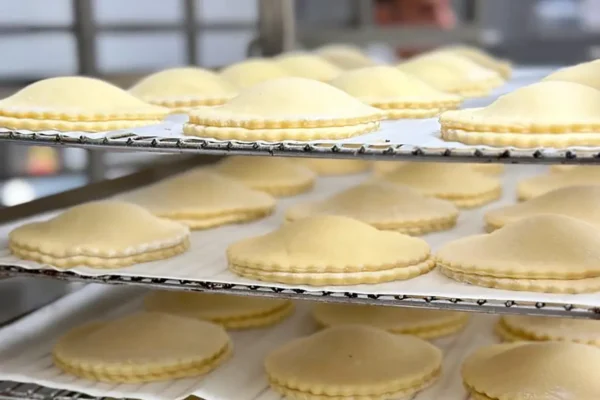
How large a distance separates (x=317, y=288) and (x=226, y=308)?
26.3 inches

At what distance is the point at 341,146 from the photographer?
145 centimetres

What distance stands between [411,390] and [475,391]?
0.40 feet

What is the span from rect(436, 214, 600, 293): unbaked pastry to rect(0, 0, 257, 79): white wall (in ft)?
5.37

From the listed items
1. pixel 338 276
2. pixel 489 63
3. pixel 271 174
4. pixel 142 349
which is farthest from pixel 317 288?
pixel 489 63

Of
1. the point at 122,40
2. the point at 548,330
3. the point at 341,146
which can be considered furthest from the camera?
the point at 122,40

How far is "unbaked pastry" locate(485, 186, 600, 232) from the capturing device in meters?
2.09

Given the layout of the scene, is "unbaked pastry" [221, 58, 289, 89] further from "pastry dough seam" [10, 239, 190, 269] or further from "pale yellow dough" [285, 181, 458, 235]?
"pastry dough seam" [10, 239, 190, 269]

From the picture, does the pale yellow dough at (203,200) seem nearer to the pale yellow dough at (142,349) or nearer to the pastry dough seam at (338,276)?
the pale yellow dough at (142,349)

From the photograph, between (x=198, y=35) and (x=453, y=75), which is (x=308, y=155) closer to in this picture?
(x=453, y=75)

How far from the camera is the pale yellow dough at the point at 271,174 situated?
266 cm

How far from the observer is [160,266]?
72.5 inches

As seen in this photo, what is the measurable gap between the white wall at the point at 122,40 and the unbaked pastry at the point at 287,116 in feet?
4.14

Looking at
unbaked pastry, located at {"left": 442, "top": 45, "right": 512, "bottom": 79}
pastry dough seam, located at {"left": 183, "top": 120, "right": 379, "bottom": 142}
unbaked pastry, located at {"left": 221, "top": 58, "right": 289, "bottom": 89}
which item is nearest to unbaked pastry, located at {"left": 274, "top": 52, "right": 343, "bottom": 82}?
unbaked pastry, located at {"left": 221, "top": 58, "right": 289, "bottom": 89}

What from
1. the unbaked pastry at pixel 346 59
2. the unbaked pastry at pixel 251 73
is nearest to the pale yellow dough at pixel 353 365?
the unbaked pastry at pixel 251 73
